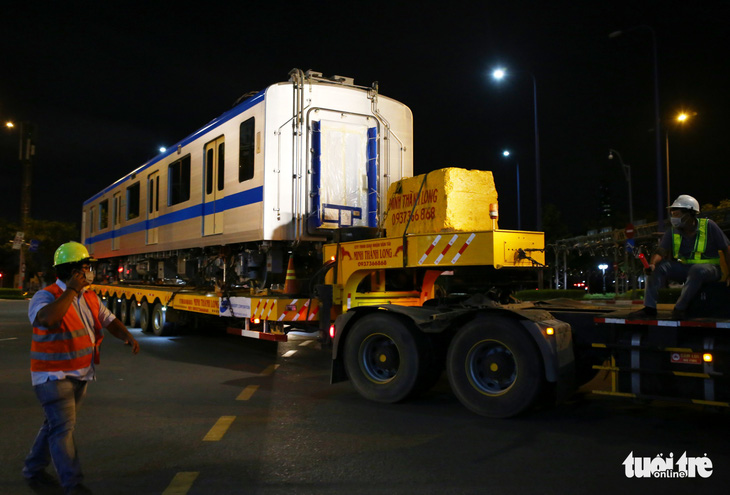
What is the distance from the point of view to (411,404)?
6.84 meters

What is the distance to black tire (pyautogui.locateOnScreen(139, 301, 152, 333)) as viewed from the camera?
49.3 ft

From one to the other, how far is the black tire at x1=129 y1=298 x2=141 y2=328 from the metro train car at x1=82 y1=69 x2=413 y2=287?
5.10 m

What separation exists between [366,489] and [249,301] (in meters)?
6.08

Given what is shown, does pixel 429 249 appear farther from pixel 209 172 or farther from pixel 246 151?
pixel 209 172

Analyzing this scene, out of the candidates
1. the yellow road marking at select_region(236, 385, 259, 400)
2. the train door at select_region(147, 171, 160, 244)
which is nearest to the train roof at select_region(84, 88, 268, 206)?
the train door at select_region(147, 171, 160, 244)

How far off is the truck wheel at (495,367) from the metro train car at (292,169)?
286cm

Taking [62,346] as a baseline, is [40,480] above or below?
below

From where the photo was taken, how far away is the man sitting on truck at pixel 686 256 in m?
5.53

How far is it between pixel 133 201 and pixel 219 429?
12493mm

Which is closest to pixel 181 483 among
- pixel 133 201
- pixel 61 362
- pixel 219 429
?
pixel 61 362

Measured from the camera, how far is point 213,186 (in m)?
11.3

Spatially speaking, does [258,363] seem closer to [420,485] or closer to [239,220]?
[239,220]

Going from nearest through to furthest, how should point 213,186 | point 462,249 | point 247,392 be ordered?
point 462,249 < point 247,392 < point 213,186

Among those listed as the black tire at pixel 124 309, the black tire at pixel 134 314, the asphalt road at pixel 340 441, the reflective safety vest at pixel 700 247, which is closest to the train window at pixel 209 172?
the asphalt road at pixel 340 441
